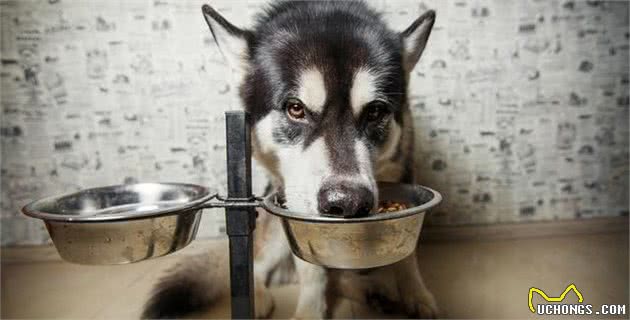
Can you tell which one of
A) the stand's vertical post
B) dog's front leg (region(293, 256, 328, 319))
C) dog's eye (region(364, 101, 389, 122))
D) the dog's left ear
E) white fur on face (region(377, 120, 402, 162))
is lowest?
dog's front leg (region(293, 256, 328, 319))

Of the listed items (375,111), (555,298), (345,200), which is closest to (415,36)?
A: (375,111)

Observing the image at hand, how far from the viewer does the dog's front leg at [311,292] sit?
1176 millimetres

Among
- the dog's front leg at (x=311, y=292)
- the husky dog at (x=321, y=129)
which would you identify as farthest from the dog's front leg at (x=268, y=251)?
the dog's front leg at (x=311, y=292)

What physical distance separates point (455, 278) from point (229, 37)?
1072mm

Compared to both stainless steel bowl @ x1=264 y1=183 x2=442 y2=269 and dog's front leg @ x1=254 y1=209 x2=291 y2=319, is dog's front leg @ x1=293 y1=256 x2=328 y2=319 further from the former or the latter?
stainless steel bowl @ x1=264 y1=183 x2=442 y2=269

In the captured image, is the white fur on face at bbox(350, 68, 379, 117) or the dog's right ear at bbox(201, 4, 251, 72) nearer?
the white fur on face at bbox(350, 68, 379, 117)

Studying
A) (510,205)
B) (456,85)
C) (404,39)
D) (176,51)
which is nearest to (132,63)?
(176,51)

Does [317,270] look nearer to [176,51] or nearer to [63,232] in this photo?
[63,232]

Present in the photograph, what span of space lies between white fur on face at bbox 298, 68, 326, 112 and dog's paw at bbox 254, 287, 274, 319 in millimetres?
598

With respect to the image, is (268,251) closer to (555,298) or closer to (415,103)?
(415,103)

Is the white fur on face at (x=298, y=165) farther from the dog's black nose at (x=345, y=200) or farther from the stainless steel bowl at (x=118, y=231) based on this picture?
the stainless steel bowl at (x=118, y=231)

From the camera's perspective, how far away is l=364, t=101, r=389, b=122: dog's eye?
107cm

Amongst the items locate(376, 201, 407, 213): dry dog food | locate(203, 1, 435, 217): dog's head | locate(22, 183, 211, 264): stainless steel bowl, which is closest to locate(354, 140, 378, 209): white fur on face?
locate(203, 1, 435, 217): dog's head

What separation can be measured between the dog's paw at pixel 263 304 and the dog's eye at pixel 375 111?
62cm
